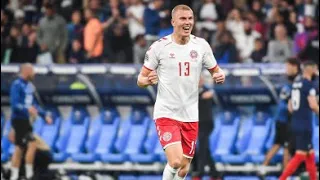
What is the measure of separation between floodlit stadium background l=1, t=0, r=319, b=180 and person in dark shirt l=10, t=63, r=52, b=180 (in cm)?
86

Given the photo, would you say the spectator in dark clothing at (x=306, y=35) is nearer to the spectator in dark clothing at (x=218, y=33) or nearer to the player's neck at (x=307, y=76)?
the spectator in dark clothing at (x=218, y=33)

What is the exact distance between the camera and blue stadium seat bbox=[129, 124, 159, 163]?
22.9m

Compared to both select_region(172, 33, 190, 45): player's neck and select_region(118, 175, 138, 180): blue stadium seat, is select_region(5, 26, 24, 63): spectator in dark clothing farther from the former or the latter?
select_region(172, 33, 190, 45): player's neck

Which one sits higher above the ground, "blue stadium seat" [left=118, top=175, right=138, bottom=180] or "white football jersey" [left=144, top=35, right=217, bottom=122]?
"white football jersey" [left=144, top=35, right=217, bottom=122]

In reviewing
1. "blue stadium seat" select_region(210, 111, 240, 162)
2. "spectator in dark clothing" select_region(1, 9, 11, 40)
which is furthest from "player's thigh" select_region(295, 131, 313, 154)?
"spectator in dark clothing" select_region(1, 9, 11, 40)

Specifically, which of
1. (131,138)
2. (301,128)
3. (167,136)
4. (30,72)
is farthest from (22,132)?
(167,136)

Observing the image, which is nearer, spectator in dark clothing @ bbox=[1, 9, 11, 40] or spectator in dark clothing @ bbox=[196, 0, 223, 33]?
spectator in dark clothing @ bbox=[196, 0, 223, 33]

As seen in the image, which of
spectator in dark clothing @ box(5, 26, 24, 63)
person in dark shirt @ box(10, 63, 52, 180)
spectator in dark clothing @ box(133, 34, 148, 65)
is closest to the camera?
person in dark shirt @ box(10, 63, 52, 180)

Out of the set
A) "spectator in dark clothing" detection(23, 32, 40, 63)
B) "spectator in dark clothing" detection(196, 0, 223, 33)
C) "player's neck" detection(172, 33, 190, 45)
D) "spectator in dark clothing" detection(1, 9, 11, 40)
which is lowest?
"spectator in dark clothing" detection(23, 32, 40, 63)

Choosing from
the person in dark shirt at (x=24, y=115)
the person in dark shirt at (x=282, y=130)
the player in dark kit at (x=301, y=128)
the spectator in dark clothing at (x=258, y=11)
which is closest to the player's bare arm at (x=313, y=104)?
the player in dark kit at (x=301, y=128)

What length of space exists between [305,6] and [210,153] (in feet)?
15.4

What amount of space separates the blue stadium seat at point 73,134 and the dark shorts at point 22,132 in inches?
40.3

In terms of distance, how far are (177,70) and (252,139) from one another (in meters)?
7.40

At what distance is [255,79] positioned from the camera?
73.2 feet
